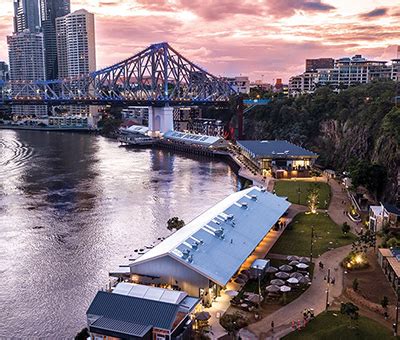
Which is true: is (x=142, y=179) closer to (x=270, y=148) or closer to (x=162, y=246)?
(x=270, y=148)

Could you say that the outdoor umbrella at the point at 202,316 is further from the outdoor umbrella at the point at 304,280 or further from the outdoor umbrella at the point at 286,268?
the outdoor umbrella at the point at 286,268

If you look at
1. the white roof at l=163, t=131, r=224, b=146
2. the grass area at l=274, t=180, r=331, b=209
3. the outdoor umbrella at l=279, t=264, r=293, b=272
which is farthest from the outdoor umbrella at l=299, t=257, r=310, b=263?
the white roof at l=163, t=131, r=224, b=146

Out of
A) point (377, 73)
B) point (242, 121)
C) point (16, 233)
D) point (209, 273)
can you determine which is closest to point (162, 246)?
point (209, 273)

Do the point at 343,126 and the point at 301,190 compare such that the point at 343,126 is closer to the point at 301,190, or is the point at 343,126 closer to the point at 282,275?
the point at 301,190

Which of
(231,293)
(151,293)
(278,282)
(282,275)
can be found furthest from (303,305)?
(151,293)

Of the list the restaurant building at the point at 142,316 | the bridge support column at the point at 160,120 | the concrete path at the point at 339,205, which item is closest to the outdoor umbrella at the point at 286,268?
the restaurant building at the point at 142,316
